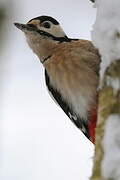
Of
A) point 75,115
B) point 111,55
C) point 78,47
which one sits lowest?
point 75,115

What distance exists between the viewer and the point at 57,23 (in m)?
2.30

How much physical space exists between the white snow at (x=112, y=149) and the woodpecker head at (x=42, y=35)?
119cm

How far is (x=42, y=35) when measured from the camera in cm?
220

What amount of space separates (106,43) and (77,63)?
771 mm

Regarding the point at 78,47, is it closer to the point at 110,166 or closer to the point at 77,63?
the point at 77,63

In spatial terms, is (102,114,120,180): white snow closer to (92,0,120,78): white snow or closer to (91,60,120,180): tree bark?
(91,60,120,180): tree bark

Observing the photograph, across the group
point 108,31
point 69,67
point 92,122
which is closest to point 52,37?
point 69,67

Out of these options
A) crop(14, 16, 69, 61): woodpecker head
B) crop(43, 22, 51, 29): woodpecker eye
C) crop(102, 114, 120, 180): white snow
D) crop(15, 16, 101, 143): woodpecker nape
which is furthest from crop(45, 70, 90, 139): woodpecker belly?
crop(102, 114, 120, 180): white snow

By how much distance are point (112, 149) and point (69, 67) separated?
3.43 feet

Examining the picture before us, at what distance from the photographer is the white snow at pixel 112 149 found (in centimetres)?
89

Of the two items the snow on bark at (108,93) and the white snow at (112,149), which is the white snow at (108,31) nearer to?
the snow on bark at (108,93)

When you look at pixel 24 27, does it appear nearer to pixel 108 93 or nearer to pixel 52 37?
pixel 52 37

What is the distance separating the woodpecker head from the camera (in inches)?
84.8

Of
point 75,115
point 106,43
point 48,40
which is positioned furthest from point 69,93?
point 106,43
